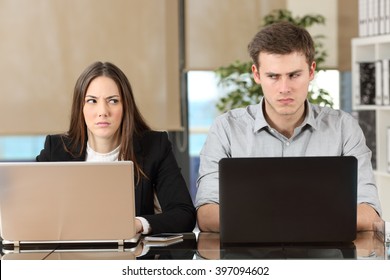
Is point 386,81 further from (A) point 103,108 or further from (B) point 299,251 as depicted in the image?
(B) point 299,251

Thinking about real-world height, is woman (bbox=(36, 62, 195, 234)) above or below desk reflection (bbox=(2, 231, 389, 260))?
above

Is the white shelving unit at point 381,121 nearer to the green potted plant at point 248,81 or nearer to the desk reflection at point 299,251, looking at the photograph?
the green potted plant at point 248,81

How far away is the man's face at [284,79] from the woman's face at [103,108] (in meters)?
0.56

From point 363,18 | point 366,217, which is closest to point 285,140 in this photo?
point 366,217

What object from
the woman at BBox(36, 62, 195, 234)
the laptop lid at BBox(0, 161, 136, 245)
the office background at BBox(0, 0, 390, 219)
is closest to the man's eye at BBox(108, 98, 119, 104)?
the woman at BBox(36, 62, 195, 234)

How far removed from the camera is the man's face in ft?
8.98

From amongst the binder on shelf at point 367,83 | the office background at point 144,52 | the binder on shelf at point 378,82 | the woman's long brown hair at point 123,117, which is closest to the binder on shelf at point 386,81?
the binder on shelf at point 378,82

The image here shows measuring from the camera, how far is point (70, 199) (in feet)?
7.42

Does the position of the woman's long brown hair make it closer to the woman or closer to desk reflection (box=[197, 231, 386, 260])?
the woman

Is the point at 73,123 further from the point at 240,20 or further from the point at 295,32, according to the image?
the point at 240,20

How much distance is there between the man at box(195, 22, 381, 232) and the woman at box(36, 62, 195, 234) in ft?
0.49

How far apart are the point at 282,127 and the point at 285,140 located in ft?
0.17

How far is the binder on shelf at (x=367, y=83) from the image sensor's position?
16.3ft

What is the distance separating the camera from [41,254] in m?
2.25
